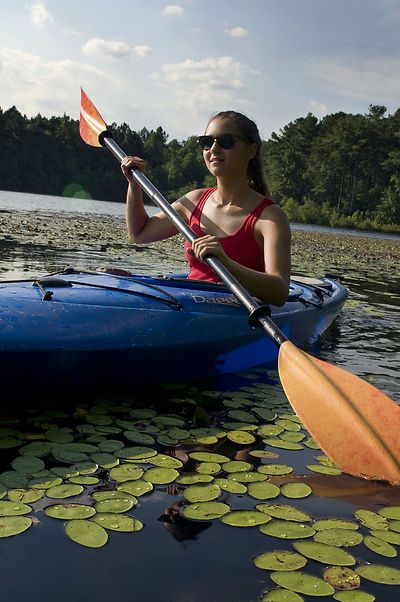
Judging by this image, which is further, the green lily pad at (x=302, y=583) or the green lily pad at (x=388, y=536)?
the green lily pad at (x=388, y=536)

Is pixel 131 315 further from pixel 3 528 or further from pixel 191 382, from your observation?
pixel 3 528

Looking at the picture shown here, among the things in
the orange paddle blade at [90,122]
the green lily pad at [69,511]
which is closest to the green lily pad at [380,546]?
the green lily pad at [69,511]

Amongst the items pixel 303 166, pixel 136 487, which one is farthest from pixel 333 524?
pixel 303 166

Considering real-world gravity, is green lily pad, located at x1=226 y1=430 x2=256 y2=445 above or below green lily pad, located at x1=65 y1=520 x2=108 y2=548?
above

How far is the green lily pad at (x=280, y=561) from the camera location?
5.43ft

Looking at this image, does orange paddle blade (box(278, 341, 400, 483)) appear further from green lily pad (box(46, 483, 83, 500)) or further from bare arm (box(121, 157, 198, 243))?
bare arm (box(121, 157, 198, 243))

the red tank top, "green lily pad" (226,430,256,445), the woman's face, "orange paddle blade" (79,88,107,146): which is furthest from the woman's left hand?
"orange paddle blade" (79,88,107,146)

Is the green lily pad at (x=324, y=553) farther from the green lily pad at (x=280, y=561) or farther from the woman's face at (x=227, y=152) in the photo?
the woman's face at (x=227, y=152)

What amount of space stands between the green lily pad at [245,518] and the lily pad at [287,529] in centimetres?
3

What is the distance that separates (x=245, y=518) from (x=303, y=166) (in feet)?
195

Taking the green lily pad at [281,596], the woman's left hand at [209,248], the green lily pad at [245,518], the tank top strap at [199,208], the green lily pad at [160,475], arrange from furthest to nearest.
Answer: the tank top strap at [199,208] < the woman's left hand at [209,248] < the green lily pad at [160,475] < the green lily pad at [245,518] < the green lily pad at [281,596]

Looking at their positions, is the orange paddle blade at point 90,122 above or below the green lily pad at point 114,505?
above

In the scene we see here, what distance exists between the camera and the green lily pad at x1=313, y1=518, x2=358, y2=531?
75.2 inches

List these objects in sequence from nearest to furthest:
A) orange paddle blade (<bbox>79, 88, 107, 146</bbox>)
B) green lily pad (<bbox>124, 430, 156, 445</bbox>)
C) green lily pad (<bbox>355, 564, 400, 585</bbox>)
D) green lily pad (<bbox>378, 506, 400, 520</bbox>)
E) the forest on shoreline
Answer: green lily pad (<bbox>355, 564, 400, 585</bbox>) < green lily pad (<bbox>378, 506, 400, 520</bbox>) < green lily pad (<bbox>124, 430, 156, 445</bbox>) < orange paddle blade (<bbox>79, 88, 107, 146</bbox>) < the forest on shoreline
